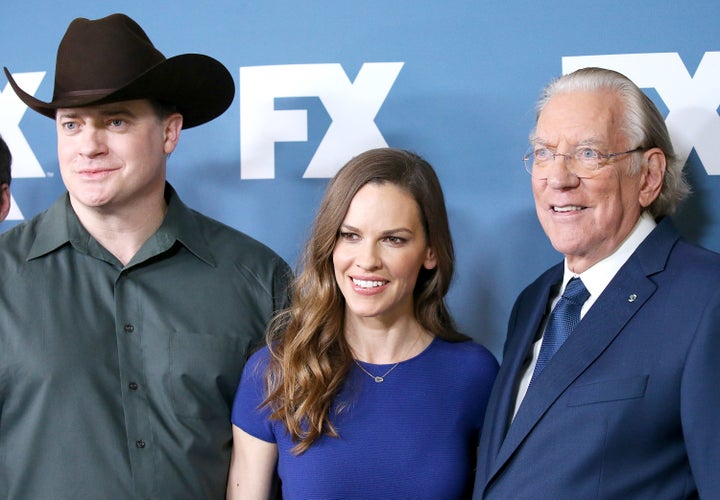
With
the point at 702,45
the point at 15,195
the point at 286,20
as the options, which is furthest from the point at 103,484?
the point at 702,45

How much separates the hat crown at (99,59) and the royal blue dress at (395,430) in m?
0.69

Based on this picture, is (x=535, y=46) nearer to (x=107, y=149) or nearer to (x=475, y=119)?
(x=475, y=119)

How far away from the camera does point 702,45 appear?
2256 mm

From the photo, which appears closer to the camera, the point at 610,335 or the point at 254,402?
the point at 610,335

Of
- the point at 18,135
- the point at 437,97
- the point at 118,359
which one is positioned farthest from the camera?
the point at 18,135

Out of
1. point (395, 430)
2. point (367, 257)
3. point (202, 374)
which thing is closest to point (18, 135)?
point (202, 374)

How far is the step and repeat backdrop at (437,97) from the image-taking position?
7.43 feet

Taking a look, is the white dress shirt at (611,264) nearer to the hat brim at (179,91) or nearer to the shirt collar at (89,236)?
the shirt collar at (89,236)

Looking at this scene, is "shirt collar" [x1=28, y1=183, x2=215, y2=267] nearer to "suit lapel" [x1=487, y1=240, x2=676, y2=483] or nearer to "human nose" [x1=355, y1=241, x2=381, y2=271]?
"human nose" [x1=355, y1=241, x2=381, y2=271]

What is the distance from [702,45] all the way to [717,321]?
991mm

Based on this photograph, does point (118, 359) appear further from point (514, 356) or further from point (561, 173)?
A: point (561, 173)

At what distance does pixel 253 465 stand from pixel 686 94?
136 centimetres

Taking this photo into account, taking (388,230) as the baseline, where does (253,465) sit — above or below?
below

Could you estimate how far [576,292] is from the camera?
182cm
